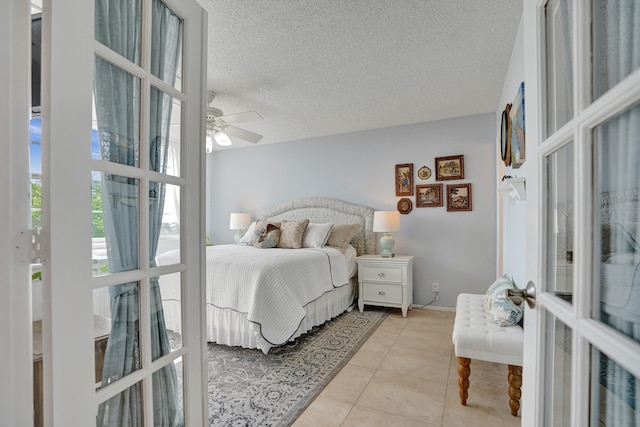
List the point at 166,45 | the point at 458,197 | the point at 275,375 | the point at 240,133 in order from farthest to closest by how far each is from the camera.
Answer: the point at 458,197, the point at 240,133, the point at 275,375, the point at 166,45

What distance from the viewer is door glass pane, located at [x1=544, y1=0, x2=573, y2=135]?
68 centimetres

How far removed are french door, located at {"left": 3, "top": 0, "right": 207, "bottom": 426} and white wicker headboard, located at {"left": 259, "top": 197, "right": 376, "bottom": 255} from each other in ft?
10.8

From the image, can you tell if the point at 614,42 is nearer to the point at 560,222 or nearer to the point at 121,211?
the point at 560,222

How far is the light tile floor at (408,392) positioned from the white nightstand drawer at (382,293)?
0.82 meters

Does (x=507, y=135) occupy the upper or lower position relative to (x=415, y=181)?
upper

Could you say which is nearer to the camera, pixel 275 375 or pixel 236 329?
pixel 275 375

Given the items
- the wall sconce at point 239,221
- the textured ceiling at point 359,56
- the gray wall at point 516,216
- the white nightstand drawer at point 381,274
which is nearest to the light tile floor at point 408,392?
the gray wall at point 516,216

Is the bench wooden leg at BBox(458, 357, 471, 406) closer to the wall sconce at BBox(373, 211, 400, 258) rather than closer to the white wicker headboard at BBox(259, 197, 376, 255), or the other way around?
the wall sconce at BBox(373, 211, 400, 258)

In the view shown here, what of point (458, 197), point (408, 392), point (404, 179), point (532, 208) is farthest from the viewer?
point (404, 179)

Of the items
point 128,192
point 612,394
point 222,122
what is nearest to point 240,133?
point 222,122

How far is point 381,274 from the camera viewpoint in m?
3.79

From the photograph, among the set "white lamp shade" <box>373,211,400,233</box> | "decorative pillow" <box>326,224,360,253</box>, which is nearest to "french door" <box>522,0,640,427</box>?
"white lamp shade" <box>373,211,400,233</box>

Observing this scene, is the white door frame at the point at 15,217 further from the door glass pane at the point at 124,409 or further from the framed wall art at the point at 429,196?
the framed wall art at the point at 429,196

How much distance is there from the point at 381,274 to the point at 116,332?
3.19 metres
